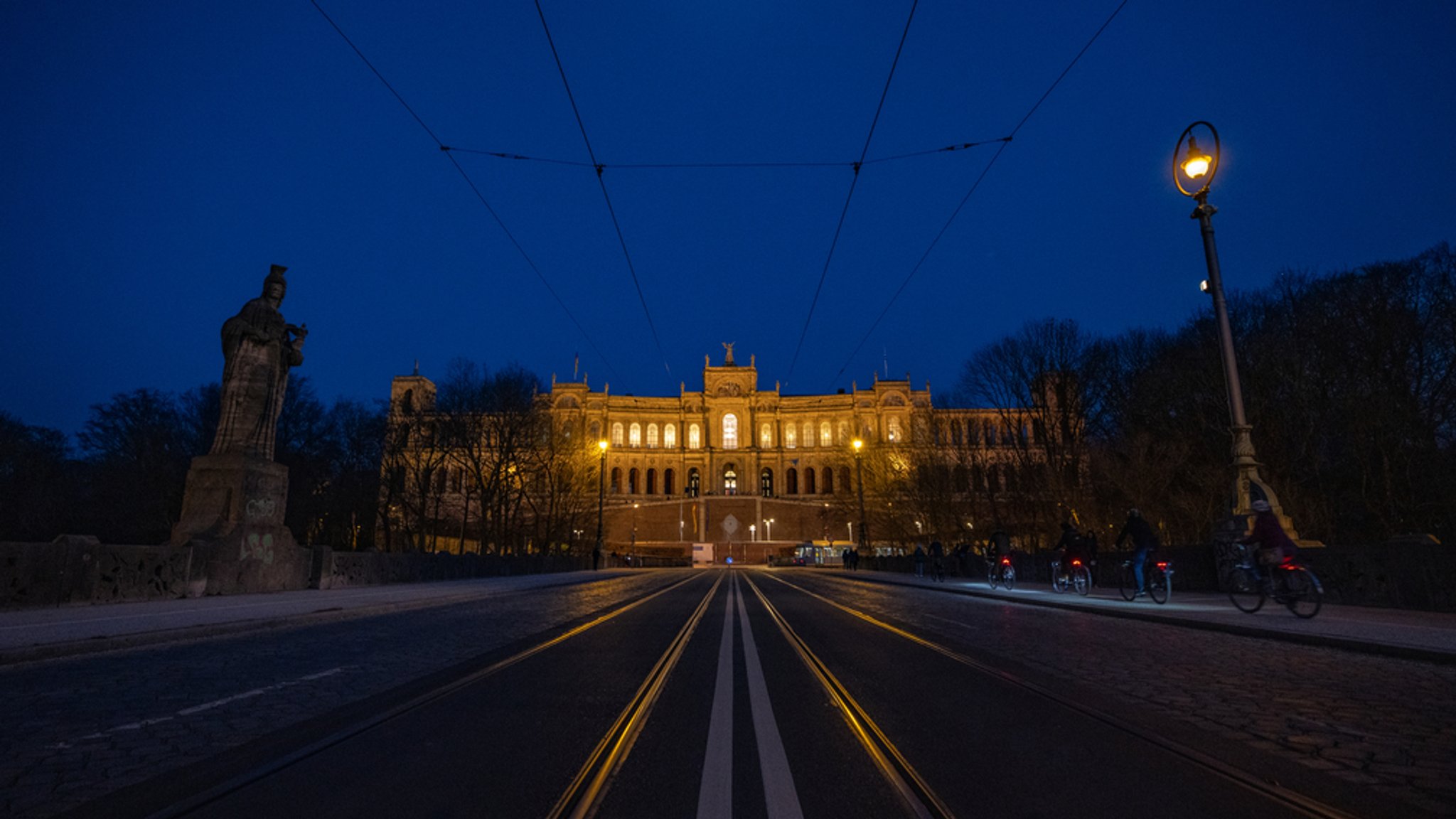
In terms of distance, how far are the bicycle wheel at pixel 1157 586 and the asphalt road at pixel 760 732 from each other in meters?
5.40

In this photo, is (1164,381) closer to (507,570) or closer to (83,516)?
(507,570)

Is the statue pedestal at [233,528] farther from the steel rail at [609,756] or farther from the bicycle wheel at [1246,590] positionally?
the bicycle wheel at [1246,590]

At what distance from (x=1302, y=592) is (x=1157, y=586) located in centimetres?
368

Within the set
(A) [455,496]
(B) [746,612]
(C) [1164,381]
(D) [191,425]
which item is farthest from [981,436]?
(A) [455,496]

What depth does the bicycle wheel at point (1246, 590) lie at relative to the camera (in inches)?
416

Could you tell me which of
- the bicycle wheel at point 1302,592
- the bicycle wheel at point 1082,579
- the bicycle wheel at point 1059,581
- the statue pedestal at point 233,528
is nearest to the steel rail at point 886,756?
the bicycle wheel at point 1302,592

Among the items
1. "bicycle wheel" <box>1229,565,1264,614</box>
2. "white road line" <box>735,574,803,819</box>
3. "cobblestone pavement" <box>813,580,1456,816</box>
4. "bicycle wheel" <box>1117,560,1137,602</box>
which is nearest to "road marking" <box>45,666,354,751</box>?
"white road line" <box>735,574,803,819</box>

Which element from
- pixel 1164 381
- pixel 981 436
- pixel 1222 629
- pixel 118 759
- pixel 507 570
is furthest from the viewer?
pixel 981 436

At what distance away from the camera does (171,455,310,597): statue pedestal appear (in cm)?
1529

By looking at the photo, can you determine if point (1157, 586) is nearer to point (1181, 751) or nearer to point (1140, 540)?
point (1140, 540)

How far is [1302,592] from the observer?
9.87 metres

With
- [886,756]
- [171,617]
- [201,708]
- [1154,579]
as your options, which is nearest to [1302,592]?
[1154,579]

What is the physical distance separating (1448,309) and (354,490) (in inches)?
2000

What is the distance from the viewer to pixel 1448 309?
81.3 ft
